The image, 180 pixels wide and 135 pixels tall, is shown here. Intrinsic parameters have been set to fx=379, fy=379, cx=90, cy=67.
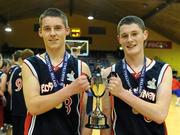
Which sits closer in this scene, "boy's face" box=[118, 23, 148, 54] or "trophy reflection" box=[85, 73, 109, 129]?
"trophy reflection" box=[85, 73, 109, 129]

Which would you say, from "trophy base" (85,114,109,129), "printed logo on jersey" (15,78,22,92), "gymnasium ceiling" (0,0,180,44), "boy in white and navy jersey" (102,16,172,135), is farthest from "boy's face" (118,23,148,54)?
"gymnasium ceiling" (0,0,180,44)

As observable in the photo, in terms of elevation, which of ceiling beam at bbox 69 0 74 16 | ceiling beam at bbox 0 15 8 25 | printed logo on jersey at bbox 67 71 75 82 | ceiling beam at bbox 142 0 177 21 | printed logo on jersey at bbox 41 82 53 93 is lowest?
printed logo on jersey at bbox 41 82 53 93

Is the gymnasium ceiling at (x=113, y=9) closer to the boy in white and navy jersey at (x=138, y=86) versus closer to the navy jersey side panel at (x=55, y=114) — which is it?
the boy in white and navy jersey at (x=138, y=86)

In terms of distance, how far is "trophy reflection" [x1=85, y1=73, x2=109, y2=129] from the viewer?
6.97 ft

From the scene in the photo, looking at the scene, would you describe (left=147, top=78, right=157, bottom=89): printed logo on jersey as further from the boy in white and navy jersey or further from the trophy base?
the trophy base

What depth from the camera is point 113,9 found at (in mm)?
20359

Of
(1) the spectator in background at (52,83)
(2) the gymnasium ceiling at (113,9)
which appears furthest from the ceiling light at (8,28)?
(1) the spectator in background at (52,83)

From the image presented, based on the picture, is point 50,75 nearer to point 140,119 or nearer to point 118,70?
point 118,70

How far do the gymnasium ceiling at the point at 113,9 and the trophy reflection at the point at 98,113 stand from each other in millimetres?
13014

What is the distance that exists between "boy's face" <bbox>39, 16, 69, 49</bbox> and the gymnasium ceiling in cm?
1297

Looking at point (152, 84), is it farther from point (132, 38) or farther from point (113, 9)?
point (113, 9)

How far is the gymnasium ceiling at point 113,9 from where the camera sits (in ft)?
55.7

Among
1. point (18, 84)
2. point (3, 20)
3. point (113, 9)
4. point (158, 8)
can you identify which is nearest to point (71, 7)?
point (113, 9)

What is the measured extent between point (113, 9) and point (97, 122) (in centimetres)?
1855
